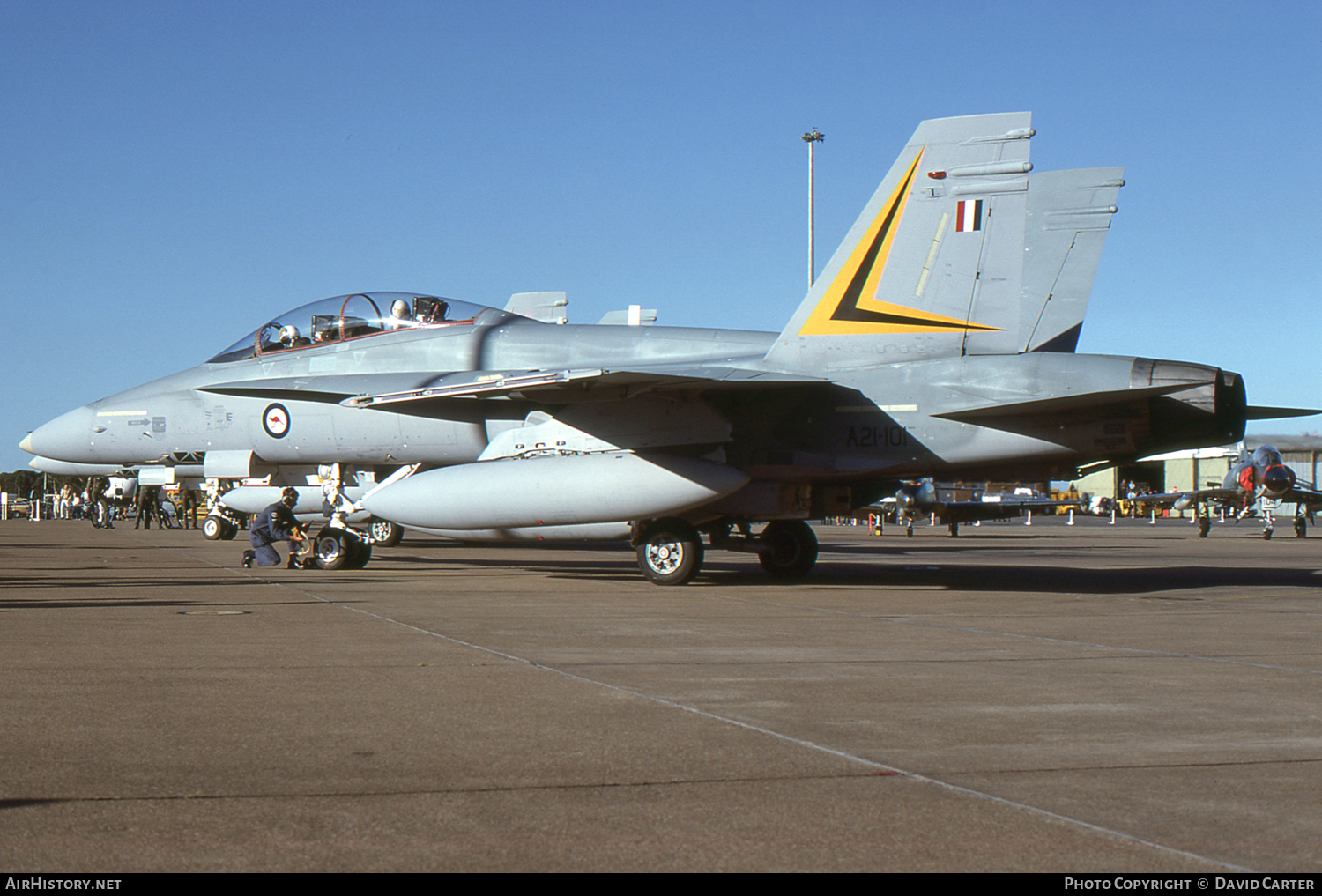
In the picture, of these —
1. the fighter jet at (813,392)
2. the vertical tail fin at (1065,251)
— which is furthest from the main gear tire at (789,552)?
the vertical tail fin at (1065,251)

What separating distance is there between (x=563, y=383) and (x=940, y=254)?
4337mm

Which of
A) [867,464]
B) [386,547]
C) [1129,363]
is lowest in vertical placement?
[386,547]

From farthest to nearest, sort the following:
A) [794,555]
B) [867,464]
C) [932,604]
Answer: [794,555], [867,464], [932,604]

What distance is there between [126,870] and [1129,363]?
34.9 ft

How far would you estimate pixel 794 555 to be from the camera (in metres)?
15.3

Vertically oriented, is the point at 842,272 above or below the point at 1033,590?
above

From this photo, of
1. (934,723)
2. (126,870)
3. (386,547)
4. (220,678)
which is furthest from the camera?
(386,547)

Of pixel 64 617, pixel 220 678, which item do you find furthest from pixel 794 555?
pixel 220 678

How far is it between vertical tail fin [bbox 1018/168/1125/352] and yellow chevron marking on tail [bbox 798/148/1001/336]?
204 cm

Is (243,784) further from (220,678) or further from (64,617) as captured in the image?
(64,617)

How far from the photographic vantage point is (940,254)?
41.0 ft

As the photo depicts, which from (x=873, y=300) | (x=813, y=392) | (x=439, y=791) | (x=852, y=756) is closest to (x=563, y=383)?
(x=813, y=392)

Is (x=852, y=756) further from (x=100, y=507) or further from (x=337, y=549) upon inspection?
(x=100, y=507)

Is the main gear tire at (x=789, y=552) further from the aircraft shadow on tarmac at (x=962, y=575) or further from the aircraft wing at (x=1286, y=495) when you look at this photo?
the aircraft wing at (x=1286, y=495)
